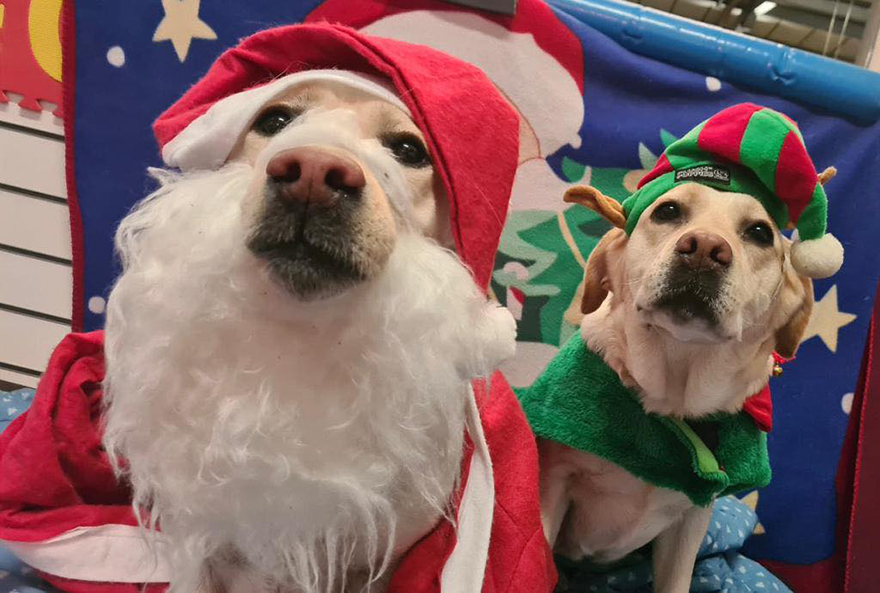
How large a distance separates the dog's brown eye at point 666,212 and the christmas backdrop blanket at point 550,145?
347 mm

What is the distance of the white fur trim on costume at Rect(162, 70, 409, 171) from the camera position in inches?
28.3

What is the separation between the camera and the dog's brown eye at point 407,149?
77 centimetres

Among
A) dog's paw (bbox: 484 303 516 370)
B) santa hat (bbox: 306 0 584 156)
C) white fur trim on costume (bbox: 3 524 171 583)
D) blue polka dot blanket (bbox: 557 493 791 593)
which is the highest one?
santa hat (bbox: 306 0 584 156)

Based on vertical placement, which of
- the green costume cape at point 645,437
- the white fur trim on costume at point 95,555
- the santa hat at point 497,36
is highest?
the santa hat at point 497,36

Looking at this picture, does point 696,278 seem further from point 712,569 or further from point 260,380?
point 712,569

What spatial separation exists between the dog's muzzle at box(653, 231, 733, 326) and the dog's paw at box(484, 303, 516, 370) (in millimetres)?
306

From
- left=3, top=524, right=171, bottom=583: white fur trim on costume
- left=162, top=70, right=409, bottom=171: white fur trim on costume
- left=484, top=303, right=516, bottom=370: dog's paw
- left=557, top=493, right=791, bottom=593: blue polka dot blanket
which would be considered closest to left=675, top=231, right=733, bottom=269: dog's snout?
left=484, top=303, right=516, bottom=370: dog's paw

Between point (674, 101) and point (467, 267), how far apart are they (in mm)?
916

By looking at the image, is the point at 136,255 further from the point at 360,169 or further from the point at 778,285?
the point at 778,285

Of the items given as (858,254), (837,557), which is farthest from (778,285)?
(837,557)

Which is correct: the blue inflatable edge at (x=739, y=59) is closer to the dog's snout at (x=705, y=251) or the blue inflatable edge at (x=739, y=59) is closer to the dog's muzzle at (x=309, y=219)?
the dog's snout at (x=705, y=251)

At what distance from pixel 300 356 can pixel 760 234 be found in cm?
79

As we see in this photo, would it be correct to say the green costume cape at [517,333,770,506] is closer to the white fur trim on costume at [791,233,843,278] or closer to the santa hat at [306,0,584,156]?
the white fur trim on costume at [791,233,843,278]

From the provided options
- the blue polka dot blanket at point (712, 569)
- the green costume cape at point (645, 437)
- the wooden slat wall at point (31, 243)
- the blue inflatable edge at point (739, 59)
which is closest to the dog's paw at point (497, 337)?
the green costume cape at point (645, 437)
